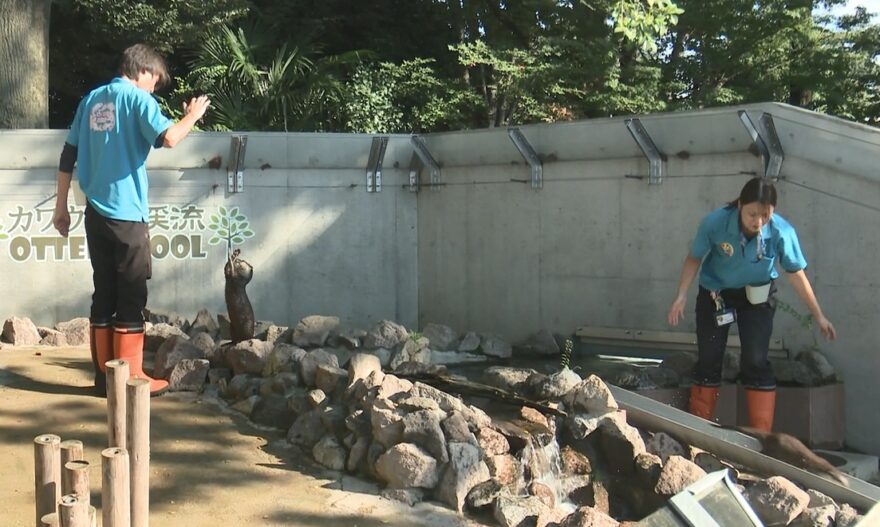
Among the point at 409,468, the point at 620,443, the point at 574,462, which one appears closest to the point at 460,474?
the point at 409,468

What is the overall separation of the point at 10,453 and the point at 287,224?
455 centimetres

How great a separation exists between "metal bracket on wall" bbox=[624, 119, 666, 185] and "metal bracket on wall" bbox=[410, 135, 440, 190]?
7.43ft

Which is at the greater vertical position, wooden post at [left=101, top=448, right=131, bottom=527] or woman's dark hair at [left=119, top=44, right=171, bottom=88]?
woman's dark hair at [left=119, top=44, right=171, bottom=88]

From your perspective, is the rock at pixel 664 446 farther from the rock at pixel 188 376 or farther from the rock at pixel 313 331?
the rock at pixel 188 376

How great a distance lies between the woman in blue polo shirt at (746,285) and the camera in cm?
526

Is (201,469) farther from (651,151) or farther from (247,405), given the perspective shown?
(651,151)

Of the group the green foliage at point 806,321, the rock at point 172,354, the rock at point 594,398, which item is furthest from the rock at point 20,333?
the green foliage at point 806,321

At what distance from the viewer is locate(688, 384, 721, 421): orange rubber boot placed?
5.77 metres

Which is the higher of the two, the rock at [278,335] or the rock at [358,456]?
the rock at [278,335]

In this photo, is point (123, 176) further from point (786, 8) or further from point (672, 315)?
point (786, 8)

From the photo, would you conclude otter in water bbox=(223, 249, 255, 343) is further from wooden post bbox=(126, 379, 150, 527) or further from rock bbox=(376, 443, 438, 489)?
wooden post bbox=(126, 379, 150, 527)

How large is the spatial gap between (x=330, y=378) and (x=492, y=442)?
44.9 inches

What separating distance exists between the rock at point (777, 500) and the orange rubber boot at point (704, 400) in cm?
132

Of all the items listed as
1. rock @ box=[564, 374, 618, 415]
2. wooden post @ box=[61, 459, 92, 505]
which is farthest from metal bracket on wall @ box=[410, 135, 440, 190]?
wooden post @ box=[61, 459, 92, 505]
